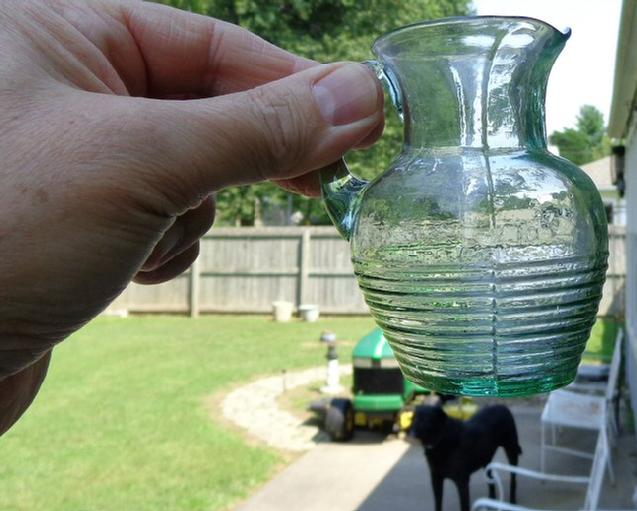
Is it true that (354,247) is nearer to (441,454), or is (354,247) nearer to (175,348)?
(441,454)

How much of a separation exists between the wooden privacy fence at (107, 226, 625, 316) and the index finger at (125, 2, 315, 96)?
12459mm

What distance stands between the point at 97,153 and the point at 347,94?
0.35 metres

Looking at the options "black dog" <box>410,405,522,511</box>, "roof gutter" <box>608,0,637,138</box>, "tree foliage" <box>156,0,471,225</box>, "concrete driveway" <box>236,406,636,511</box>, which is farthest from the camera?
"tree foliage" <box>156,0,471,225</box>

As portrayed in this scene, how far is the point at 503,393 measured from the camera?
1029 mm

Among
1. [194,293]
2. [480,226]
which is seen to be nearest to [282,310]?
[194,293]

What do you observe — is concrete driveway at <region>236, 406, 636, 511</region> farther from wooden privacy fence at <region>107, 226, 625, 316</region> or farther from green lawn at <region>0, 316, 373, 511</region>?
wooden privacy fence at <region>107, 226, 625, 316</region>

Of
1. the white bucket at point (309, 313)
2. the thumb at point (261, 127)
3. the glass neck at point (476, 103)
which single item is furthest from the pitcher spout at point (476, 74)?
the white bucket at point (309, 313)

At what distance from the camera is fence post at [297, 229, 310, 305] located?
Answer: 14344 mm

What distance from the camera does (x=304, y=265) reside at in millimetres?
14344

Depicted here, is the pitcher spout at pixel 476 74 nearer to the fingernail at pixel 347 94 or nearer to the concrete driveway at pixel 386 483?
the fingernail at pixel 347 94

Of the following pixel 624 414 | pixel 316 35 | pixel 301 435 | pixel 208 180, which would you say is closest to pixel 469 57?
pixel 208 180

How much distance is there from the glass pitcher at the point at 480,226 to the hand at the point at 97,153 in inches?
5.4

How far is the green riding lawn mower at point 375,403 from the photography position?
Answer: 6.47m

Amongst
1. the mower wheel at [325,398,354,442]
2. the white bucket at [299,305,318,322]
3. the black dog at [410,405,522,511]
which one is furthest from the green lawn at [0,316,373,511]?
the white bucket at [299,305,318,322]
